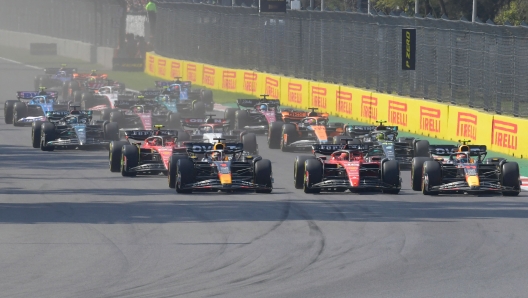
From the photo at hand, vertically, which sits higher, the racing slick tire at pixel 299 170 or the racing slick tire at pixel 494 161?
the racing slick tire at pixel 494 161

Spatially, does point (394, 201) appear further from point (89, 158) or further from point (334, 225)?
point (89, 158)

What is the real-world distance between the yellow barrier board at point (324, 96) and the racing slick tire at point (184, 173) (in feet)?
59.8

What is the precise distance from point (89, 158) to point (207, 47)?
27401 millimetres

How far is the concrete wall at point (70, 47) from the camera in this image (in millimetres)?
69525

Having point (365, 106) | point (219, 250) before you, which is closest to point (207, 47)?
point (365, 106)

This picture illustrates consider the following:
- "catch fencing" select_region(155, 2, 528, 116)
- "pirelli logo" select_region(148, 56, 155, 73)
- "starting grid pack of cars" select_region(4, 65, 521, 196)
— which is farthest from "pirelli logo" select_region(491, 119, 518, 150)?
"pirelli logo" select_region(148, 56, 155, 73)

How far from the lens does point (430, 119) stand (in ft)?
97.5

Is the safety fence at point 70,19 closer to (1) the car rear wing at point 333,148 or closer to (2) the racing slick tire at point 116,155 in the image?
(2) the racing slick tire at point 116,155

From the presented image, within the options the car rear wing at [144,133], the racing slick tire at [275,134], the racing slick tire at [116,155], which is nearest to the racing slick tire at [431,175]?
the car rear wing at [144,133]

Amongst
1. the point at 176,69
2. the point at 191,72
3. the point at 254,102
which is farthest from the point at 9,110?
the point at 176,69

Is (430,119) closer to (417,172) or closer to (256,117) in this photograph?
(256,117)

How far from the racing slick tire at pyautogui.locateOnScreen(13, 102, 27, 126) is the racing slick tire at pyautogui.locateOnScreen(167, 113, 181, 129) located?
14.2 feet

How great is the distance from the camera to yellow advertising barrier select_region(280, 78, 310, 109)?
1544 inches

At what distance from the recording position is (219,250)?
13.6 metres
